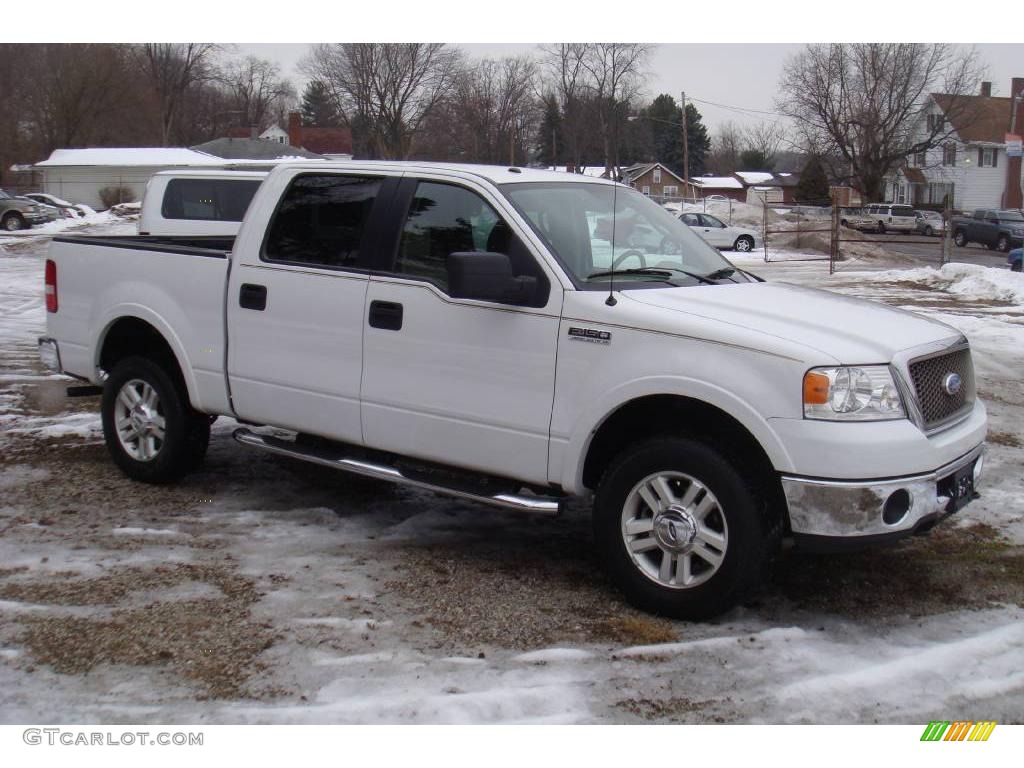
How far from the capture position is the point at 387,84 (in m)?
9.70

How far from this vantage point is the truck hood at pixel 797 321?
4359mm

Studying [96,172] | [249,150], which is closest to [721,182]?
[249,150]

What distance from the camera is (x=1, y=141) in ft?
211

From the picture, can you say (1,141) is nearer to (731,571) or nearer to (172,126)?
(172,126)

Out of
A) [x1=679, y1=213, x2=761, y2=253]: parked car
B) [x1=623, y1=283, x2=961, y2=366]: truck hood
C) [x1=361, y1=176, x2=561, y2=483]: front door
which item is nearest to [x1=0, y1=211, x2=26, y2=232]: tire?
[x1=679, y1=213, x2=761, y2=253]: parked car

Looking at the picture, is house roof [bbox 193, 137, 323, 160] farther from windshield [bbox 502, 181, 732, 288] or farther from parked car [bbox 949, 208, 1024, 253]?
windshield [bbox 502, 181, 732, 288]

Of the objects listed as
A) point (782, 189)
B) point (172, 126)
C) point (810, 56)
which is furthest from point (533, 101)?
point (782, 189)

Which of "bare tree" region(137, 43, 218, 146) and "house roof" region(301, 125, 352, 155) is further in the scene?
"bare tree" region(137, 43, 218, 146)

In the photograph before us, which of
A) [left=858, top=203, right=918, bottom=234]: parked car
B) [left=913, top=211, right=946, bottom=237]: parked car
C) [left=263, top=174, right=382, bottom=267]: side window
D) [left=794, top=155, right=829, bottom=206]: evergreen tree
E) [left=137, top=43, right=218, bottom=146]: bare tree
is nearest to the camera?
[left=263, top=174, right=382, bottom=267]: side window

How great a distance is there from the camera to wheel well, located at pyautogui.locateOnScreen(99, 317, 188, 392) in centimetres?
655

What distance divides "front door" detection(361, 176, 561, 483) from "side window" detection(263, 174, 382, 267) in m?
0.28

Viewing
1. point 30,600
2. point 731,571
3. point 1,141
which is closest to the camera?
point 731,571

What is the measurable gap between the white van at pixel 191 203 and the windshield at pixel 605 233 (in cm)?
859

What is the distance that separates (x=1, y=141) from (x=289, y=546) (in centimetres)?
6766
